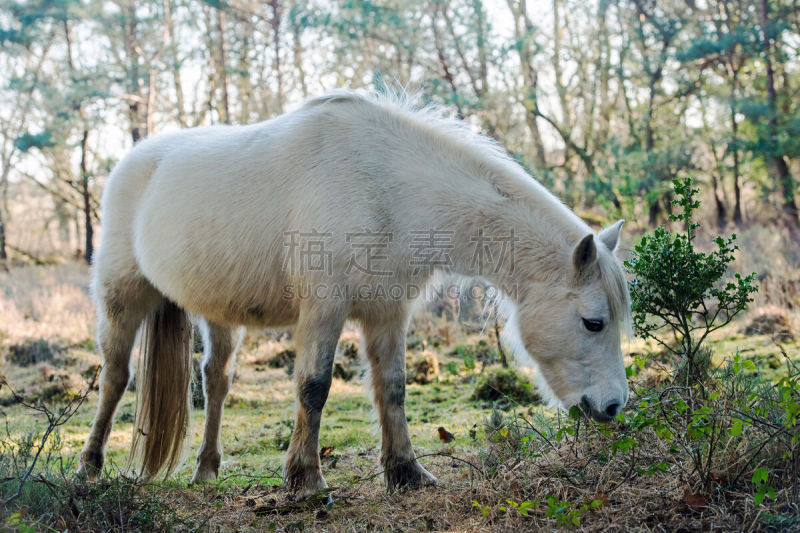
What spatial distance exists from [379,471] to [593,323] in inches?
72.6

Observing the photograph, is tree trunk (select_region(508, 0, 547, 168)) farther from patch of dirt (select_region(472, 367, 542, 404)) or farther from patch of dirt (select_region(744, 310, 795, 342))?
patch of dirt (select_region(472, 367, 542, 404))

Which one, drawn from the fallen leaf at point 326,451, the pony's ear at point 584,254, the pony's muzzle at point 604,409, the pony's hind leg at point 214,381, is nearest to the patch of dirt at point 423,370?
the fallen leaf at point 326,451

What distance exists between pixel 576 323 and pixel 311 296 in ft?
5.04

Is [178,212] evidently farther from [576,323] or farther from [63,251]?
[63,251]

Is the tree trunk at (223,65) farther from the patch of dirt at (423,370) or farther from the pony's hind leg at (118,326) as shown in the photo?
the pony's hind leg at (118,326)

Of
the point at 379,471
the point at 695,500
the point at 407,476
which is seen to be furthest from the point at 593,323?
the point at 379,471

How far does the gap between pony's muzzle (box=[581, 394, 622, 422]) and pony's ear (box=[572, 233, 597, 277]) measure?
70 centimetres

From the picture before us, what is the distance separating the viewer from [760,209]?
16.2m

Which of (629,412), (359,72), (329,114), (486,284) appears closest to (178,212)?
(329,114)

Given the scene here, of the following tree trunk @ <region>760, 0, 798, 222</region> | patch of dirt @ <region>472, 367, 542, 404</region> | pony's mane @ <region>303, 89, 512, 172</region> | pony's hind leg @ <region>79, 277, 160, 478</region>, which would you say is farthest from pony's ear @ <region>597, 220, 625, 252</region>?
tree trunk @ <region>760, 0, 798, 222</region>

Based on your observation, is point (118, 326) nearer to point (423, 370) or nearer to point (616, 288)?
point (616, 288)

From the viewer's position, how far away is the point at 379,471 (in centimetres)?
411

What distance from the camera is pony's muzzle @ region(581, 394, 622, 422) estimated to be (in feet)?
10.4

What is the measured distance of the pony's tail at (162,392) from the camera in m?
4.31
